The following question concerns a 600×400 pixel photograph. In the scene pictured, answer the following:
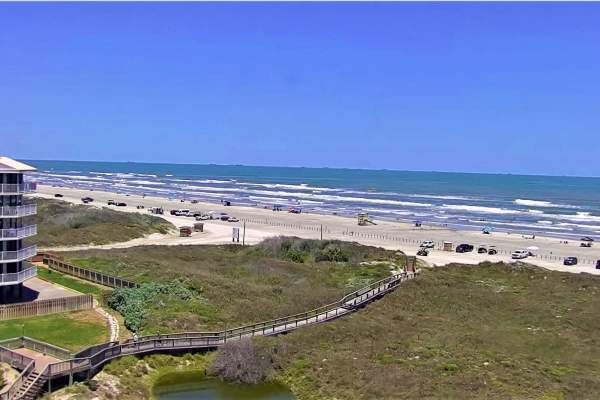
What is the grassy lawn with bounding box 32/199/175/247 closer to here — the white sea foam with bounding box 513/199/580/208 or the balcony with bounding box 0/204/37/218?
the balcony with bounding box 0/204/37/218

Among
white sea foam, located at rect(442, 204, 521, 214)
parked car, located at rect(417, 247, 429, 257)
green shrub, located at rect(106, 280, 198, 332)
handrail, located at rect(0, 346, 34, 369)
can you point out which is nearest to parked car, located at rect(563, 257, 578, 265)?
parked car, located at rect(417, 247, 429, 257)

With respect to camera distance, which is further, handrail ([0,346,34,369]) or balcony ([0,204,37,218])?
balcony ([0,204,37,218])

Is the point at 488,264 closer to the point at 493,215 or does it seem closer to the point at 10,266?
the point at 10,266

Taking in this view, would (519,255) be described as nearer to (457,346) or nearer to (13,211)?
(457,346)

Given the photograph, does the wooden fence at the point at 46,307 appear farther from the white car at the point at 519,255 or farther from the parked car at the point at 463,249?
the white car at the point at 519,255

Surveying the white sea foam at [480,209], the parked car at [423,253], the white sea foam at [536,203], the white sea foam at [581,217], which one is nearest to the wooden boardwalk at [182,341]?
the parked car at [423,253]

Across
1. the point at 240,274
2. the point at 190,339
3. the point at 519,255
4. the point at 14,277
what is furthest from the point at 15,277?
the point at 519,255
